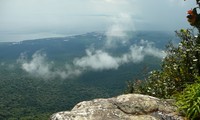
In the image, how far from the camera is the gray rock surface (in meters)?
11.6

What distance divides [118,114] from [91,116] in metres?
0.94

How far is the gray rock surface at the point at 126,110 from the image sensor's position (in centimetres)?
1155

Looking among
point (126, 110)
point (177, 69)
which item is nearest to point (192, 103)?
point (126, 110)

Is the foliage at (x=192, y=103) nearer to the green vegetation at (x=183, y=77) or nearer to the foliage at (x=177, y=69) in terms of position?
the green vegetation at (x=183, y=77)

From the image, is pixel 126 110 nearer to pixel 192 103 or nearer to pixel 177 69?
Result: pixel 192 103

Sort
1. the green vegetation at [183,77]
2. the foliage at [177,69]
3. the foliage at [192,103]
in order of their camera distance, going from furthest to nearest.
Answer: the foliage at [177,69]
the green vegetation at [183,77]
the foliage at [192,103]

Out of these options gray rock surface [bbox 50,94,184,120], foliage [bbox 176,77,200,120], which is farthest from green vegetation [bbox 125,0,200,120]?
gray rock surface [bbox 50,94,184,120]

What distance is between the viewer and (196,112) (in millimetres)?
11539

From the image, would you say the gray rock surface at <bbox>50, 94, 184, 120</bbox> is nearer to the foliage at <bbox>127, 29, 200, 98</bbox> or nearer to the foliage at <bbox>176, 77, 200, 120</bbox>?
the foliage at <bbox>176, 77, 200, 120</bbox>

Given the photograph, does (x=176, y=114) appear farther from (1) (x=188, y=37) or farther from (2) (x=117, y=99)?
(1) (x=188, y=37)

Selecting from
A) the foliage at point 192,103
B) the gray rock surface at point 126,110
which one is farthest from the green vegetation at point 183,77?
the gray rock surface at point 126,110

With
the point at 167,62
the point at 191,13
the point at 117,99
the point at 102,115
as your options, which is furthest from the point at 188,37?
the point at 102,115

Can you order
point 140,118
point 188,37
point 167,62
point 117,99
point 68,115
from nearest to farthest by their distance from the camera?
point 68,115, point 140,118, point 117,99, point 188,37, point 167,62

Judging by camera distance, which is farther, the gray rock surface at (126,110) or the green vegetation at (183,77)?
the green vegetation at (183,77)
